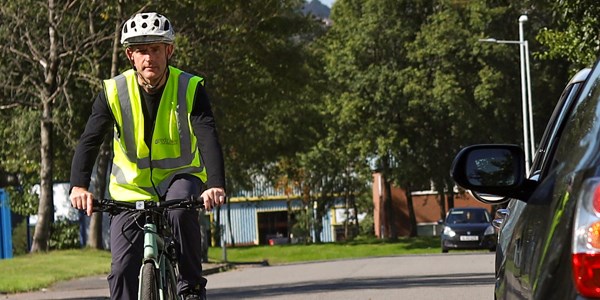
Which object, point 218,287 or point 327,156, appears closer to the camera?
point 218,287

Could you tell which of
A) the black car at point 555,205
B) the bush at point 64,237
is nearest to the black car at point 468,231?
the bush at point 64,237

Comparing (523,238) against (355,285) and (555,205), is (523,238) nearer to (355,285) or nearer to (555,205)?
(555,205)

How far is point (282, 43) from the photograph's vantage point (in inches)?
1492

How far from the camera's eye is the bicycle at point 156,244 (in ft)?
21.0

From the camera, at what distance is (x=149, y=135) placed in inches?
274

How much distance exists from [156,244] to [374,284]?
47.2ft

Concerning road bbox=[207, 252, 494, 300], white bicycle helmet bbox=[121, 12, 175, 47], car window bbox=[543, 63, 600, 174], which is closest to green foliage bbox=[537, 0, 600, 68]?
road bbox=[207, 252, 494, 300]

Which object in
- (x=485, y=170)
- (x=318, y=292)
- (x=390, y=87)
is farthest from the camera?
(x=390, y=87)

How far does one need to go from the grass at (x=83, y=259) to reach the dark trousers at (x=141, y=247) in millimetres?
14090

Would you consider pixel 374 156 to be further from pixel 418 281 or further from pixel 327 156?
pixel 418 281

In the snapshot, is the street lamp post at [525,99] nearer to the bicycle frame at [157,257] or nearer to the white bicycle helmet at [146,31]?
the white bicycle helmet at [146,31]

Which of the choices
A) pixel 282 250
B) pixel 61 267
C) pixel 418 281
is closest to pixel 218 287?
pixel 418 281

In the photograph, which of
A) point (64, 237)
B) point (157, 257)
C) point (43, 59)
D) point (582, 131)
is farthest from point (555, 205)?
point (64, 237)

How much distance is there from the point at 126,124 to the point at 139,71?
266 millimetres
